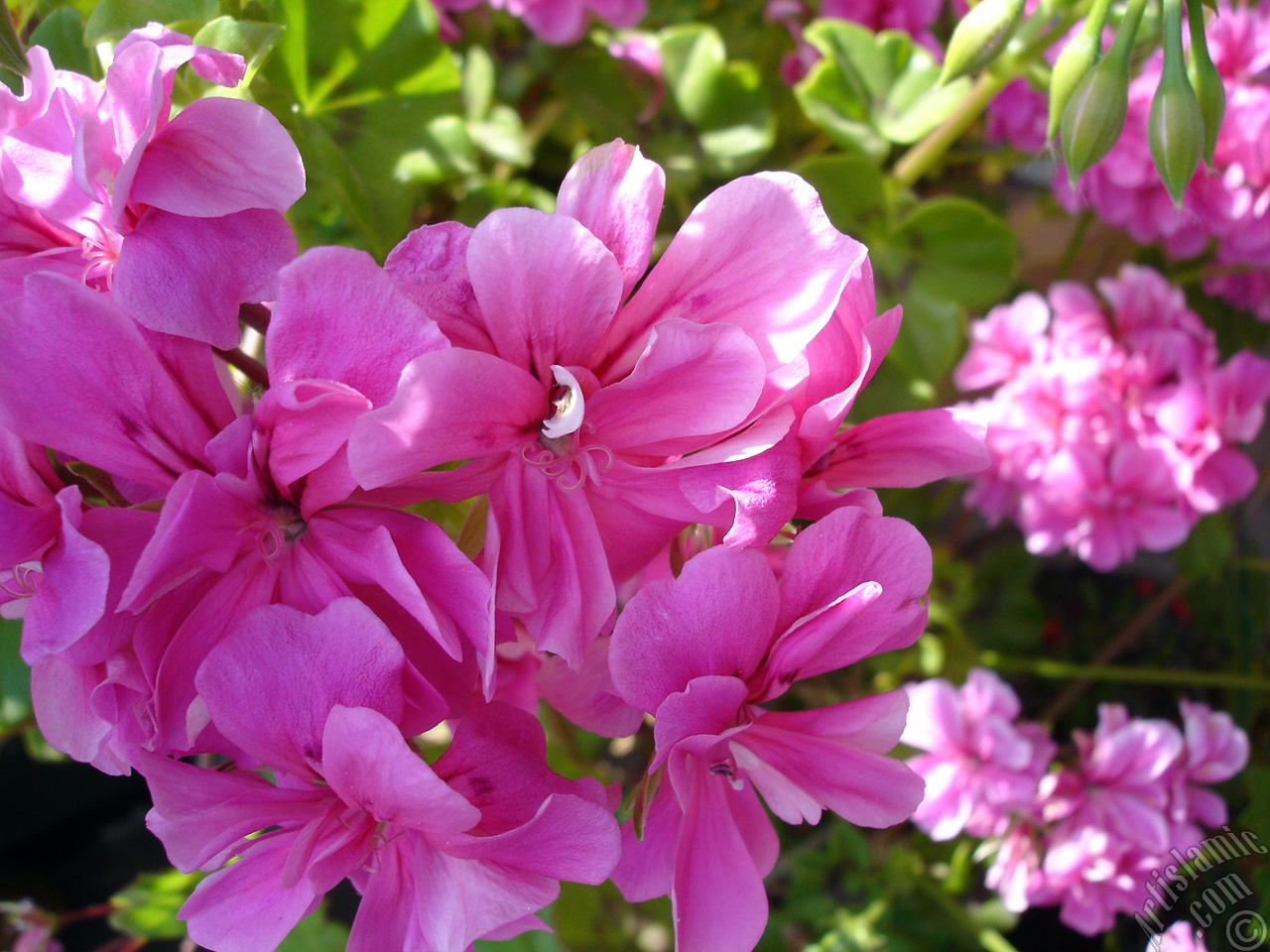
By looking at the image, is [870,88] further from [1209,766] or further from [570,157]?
[1209,766]

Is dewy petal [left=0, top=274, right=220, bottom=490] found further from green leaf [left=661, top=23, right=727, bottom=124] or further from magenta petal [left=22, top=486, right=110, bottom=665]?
green leaf [left=661, top=23, right=727, bottom=124]

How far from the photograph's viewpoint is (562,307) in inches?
12.1

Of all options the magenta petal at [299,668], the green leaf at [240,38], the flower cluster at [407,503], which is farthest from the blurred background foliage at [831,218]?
the magenta petal at [299,668]

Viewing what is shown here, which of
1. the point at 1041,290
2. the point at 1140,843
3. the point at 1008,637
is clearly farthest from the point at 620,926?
the point at 1041,290

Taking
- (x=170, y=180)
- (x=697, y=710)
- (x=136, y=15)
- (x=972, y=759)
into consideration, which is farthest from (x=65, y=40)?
(x=972, y=759)

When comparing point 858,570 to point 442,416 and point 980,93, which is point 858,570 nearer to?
point 442,416

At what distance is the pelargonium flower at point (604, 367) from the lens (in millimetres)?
296

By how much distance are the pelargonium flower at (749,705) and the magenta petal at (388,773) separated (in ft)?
0.21

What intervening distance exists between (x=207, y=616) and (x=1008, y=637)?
965 millimetres

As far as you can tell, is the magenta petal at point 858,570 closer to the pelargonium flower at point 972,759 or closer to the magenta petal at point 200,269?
the magenta petal at point 200,269

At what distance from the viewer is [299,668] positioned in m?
0.29

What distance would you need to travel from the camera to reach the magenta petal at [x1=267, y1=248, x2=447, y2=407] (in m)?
0.29

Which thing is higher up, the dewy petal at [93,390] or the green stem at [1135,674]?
the dewy petal at [93,390]

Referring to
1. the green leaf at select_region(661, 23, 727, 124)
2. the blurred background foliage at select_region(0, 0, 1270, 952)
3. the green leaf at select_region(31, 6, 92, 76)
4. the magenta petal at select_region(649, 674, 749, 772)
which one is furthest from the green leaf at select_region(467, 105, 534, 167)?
the magenta petal at select_region(649, 674, 749, 772)
